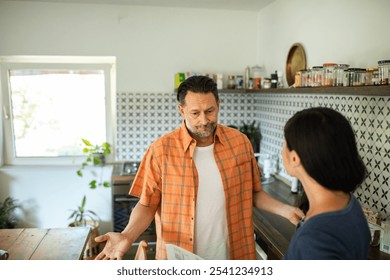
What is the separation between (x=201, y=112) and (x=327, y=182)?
51 centimetres

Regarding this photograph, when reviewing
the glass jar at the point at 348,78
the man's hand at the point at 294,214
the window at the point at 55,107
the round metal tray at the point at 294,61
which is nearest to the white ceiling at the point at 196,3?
the window at the point at 55,107

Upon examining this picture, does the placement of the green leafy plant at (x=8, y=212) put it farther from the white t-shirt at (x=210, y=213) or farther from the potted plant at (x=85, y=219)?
the white t-shirt at (x=210, y=213)

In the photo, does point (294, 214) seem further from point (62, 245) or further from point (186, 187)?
point (62, 245)

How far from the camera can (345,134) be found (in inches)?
23.8

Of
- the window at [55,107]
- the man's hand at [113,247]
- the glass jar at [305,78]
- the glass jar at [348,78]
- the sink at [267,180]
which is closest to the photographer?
the man's hand at [113,247]

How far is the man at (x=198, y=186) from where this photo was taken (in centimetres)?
106

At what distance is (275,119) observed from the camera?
234 centimetres

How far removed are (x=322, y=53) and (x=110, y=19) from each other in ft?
4.95

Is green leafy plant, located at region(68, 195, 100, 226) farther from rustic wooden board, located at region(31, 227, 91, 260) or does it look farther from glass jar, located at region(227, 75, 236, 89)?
glass jar, located at region(227, 75, 236, 89)

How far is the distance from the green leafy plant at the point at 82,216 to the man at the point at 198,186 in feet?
5.22

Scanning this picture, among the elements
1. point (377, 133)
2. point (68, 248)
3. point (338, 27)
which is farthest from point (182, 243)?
point (338, 27)

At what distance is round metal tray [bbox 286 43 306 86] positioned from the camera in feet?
6.20

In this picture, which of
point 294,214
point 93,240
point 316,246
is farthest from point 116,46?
point 316,246

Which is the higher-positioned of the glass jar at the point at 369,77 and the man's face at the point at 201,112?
the glass jar at the point at 369,77
